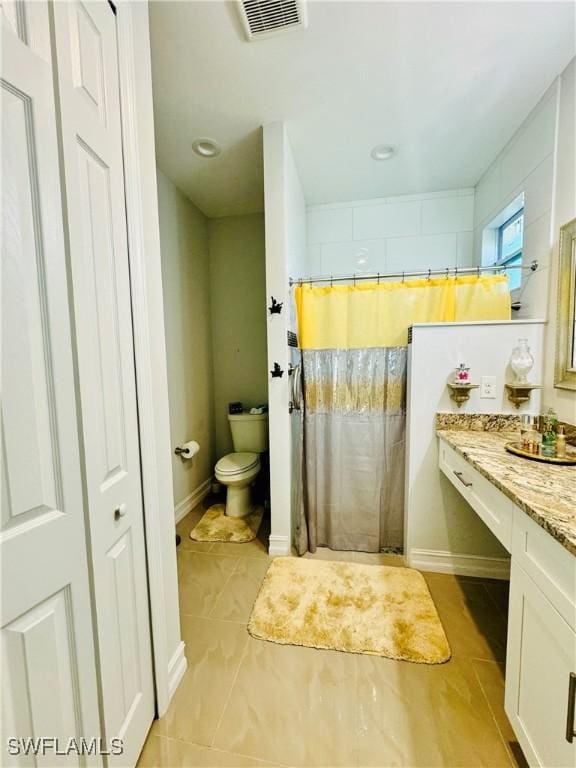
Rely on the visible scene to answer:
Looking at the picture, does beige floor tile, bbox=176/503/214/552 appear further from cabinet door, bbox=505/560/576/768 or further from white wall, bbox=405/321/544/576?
cabinet door, bbox=505/560/576/768

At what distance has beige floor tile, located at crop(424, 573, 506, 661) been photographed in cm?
128

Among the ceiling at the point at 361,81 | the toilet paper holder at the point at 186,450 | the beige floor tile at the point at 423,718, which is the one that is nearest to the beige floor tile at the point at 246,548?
the toilet paper holder at the point at 186,450

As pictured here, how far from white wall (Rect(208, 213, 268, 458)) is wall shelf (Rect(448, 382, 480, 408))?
5.38ft

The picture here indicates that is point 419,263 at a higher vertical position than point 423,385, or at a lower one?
higher

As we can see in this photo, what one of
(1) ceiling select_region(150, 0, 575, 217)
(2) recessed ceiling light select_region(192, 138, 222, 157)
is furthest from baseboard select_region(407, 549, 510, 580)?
(2) recessed ceiling light select_region(192, 138, 222, 157)

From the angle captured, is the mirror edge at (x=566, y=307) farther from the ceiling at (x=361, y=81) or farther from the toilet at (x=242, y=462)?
the toilet at (x=242, y=462)

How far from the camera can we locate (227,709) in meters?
1.07

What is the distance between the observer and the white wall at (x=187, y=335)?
7.42ft

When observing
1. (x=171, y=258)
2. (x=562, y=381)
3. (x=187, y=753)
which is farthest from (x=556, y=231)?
(x=187, y=753)

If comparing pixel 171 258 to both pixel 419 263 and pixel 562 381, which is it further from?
pixel 562 381

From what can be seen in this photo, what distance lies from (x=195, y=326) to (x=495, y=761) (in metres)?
2.85

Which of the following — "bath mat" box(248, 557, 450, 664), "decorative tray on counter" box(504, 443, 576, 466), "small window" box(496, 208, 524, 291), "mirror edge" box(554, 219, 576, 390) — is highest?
"small window" box(496, 208, 524, 291)

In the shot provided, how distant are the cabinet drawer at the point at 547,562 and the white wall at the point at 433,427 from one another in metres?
0.84

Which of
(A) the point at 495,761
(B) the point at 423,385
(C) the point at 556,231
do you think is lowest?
(A) the point at 495,761
